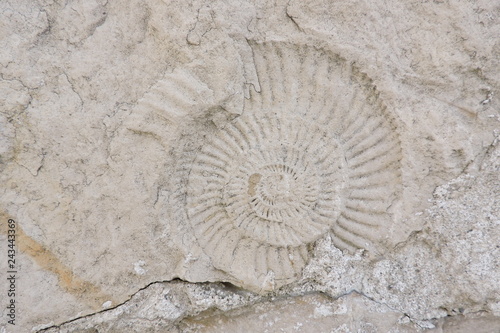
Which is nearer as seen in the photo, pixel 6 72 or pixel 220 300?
pixel 6 72

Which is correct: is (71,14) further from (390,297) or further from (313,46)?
(390,297)

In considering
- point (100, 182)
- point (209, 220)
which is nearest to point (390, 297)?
point (209, 220)

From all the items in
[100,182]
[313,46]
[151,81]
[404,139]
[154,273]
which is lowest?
[154,273]

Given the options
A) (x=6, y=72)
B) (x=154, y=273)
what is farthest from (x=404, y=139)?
(x=6, y=72)

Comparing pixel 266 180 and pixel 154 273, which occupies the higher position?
pixel 266 180
